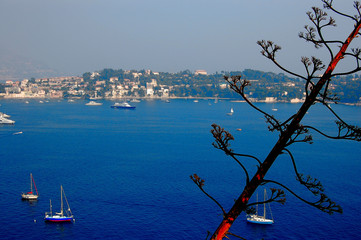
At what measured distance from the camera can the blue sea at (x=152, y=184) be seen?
71.2ft

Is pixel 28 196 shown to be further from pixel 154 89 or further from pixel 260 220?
pixel 154 89

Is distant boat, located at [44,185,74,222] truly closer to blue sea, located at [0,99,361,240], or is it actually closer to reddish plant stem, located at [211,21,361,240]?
blue sea, located at [0,99,361,240]

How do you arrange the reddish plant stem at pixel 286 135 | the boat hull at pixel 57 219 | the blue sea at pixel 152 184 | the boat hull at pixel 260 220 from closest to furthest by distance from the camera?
1. the reddish plant stem at pixel 286 135
2. the blue sea at pixel 152 184
3. the boat hull at pixel 260 220
4. the boat hull at pixel 57 219

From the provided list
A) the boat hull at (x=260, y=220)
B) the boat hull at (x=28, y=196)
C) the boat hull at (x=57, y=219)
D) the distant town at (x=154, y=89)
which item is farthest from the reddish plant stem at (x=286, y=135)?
the distant town at (x=154, y=89)

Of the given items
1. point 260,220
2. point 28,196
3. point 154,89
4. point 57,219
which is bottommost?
point 57,219

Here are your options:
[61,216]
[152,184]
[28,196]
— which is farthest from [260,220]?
[28,196]

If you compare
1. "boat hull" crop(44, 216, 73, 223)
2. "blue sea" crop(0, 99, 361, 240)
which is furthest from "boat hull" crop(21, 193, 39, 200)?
"boat hull" crop(44, 216, 73, 223)

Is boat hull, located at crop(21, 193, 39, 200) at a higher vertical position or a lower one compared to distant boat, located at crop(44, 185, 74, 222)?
higher

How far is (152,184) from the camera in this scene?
100 ft

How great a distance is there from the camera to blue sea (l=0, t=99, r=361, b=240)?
21.7 m

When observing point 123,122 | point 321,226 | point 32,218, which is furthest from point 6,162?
point 123,122

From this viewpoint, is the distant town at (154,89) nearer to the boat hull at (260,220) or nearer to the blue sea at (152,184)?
the blue sea at (152,184)

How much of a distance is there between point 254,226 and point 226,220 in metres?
20.1

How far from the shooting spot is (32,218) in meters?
23.2
